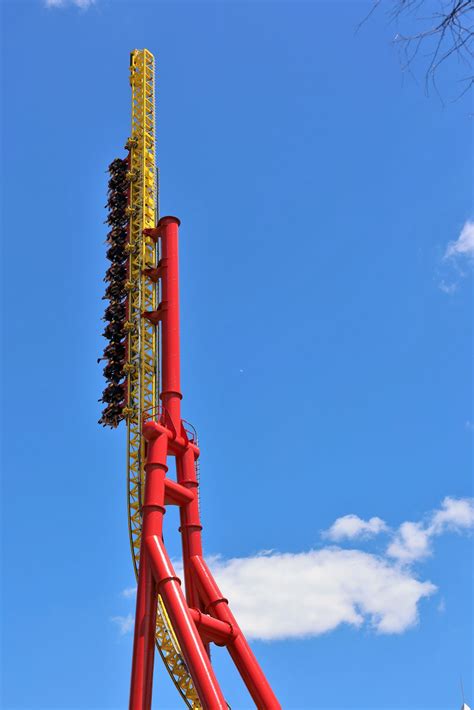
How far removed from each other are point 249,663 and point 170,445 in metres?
6.89

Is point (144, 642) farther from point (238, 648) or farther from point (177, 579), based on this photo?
point (238, 648)

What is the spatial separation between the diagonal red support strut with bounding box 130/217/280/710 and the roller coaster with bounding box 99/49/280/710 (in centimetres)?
3

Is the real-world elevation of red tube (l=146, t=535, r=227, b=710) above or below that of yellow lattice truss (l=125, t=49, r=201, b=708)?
below

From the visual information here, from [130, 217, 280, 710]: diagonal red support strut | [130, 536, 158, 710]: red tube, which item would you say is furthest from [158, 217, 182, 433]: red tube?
[130, 536, 158, 710]: red tube

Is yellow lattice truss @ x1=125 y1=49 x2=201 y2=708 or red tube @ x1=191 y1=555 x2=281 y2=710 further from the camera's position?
yellow lattice truss @ x1=125 y1=49 x2=201 y2=708

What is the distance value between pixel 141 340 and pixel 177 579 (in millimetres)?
12170

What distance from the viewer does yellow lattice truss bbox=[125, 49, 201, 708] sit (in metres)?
31.2

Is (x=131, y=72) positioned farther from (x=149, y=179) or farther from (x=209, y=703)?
(x=209, y=703)

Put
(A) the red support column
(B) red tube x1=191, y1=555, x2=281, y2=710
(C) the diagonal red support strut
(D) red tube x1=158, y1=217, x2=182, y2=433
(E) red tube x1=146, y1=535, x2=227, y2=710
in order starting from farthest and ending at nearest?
(D) red tube x1=158, y1=217, x2=182, y2=433 < (B) red tube x1=191, y1=555, x2=281, y2=710 < (A) the red support column < (C) the diagonal red support strut < (E) red tube x1=146, y1=535, x2=227, y2=710

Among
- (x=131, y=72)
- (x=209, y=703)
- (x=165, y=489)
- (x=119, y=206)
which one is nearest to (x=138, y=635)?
(x=209, y=703)

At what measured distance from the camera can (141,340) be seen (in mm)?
32656

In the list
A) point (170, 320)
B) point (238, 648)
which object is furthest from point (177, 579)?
point (170, 320)

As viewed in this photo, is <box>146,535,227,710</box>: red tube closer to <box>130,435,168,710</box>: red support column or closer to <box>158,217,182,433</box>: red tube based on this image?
<box>130,435,168,710</box>: red support column

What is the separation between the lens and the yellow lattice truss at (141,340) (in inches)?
1230
